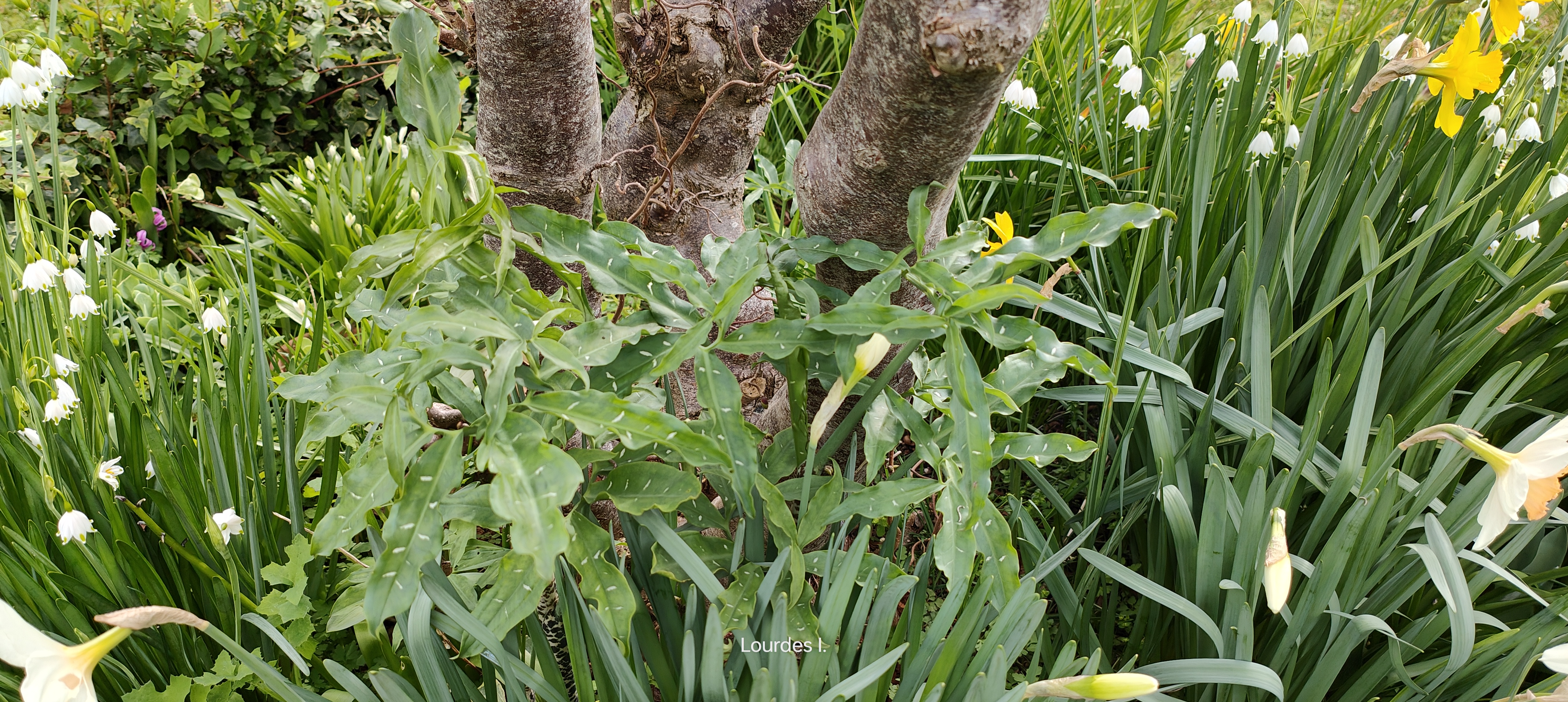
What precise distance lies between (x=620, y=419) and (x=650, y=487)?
16cm

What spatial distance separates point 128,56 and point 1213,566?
3.46 meters

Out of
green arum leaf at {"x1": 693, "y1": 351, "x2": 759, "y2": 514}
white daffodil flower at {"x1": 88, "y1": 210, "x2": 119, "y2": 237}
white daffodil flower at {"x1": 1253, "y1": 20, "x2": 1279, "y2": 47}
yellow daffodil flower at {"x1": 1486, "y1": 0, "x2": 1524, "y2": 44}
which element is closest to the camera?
green arum leaf at {"x1": 693, "y1": 351, "x2": 759, "y2": 514}

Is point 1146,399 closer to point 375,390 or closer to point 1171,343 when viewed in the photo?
point 1171,343

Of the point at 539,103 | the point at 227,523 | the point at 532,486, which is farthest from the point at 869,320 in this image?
the point at 227,523

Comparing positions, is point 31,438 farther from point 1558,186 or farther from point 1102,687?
point 1558,186

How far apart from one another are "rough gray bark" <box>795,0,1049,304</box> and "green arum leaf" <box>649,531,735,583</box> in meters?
0.41

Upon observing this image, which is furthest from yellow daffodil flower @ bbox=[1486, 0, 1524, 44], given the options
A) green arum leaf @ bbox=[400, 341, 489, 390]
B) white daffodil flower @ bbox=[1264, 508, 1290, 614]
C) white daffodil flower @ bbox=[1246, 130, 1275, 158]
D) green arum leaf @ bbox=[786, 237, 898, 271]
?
green arum leaf @ bbox=[400, 341, 489, 390]

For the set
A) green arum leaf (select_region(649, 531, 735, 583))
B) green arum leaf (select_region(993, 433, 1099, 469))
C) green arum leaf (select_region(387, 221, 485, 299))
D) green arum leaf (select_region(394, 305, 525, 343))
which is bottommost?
green arum leaf (select_region(649, 531, 735, 583))

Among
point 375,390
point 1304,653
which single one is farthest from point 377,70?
point 1304,653

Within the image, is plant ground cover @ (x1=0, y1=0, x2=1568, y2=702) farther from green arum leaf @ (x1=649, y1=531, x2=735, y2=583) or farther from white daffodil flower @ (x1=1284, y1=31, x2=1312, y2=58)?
white daffodil flower @ (x1=1284, y1=31, x2=1312, y2=58)

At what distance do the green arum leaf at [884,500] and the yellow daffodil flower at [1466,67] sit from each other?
97 centimetres

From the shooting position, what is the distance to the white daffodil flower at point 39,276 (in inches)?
53.2

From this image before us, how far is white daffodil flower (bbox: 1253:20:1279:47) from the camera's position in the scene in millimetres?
1775

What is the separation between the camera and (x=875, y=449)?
3.66 feet
